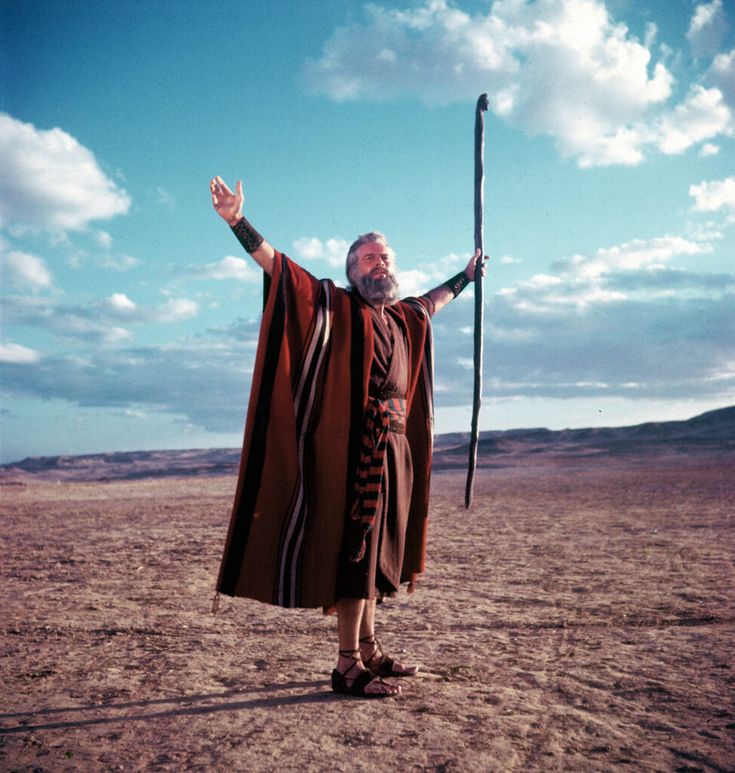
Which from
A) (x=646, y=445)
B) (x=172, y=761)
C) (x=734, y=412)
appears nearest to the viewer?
(x=172, y=761)

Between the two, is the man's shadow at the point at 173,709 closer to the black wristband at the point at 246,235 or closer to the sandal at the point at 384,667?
the sandal at the point at 384,667

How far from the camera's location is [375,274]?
3346 mm

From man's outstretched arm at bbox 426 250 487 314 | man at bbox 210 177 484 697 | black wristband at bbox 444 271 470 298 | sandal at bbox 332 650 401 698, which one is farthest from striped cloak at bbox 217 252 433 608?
black wristband at bbox 444 271 470 298

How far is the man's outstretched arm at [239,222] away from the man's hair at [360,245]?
1.36 ft

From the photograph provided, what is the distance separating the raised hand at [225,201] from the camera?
3.11 meters

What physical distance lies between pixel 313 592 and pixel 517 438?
179ft

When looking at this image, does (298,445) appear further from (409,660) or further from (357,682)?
(409,660)

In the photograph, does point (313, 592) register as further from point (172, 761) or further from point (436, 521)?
point (436, 521)

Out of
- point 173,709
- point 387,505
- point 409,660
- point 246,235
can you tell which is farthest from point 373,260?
point 173,709

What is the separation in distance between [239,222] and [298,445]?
0.99 metres

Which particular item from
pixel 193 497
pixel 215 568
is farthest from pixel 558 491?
pixel 215 568

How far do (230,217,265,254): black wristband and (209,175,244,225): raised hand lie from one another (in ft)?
0.08

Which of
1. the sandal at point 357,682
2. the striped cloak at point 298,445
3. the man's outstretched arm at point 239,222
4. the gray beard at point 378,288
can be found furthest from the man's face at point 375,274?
the sandal at point 357,682

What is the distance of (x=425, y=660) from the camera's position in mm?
3605
